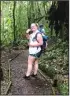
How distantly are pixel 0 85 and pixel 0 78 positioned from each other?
3.25 feet

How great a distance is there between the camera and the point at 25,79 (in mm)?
9938

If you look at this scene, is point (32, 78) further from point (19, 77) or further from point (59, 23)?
point (59, 23)

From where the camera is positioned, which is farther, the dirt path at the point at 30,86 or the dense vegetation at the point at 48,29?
the dense vegetation at the point at 48,29

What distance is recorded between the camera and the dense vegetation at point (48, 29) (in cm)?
1133

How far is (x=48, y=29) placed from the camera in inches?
1432

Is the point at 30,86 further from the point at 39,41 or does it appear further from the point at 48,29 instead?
the point at 48,29

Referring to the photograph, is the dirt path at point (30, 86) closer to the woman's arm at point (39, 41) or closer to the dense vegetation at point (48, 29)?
the dense vegetation at point (48, 29)

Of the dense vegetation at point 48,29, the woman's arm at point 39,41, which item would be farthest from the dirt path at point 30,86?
the woman's arm at point 39,41

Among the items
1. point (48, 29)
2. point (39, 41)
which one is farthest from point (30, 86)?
point (48, 29)

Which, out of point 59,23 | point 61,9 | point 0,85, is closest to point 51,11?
point 59,23

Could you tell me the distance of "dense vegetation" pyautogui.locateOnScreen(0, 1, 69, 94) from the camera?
11.3 m

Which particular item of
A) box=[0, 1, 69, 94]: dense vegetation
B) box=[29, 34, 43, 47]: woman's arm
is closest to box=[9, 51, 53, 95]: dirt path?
box=[0, 1, 69, 94]: dense vegetation

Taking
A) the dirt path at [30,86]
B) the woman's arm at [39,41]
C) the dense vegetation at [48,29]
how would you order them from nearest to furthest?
the dirt path at [30,86]
the woman's arm at [39,41]
the dense vegetation at [48,29]

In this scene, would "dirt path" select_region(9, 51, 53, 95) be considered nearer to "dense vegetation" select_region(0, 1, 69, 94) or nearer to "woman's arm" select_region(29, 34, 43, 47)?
"dense vegetation" select_region(0, 1, 69, 94)
